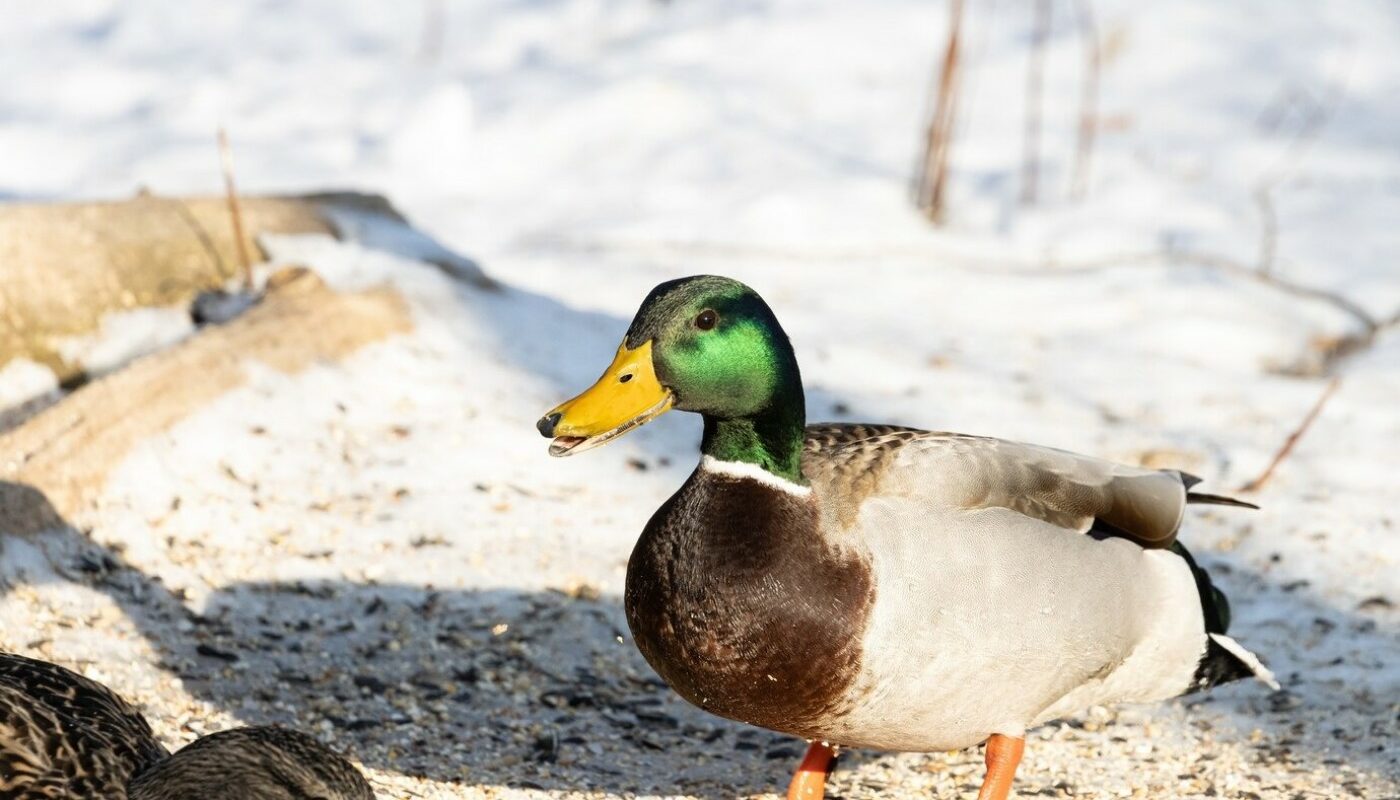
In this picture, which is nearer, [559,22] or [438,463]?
[438,463]

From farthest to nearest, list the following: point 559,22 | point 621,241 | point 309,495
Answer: point 559,22
point 621,241
point 309,495

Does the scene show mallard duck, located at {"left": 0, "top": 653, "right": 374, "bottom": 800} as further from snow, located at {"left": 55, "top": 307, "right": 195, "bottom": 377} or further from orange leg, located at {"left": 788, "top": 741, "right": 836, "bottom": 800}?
snow, located at {"left": 55, "top": 307, "right": 195, "bottom": 377}

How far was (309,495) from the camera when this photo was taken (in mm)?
4699

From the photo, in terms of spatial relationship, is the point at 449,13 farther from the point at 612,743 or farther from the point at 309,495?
the point at 612,743

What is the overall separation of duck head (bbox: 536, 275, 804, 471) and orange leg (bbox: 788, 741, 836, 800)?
72 cm

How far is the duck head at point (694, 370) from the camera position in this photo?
2955 mm

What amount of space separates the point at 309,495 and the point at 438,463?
421 mm

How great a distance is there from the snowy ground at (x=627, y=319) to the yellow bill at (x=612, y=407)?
96 centimetres

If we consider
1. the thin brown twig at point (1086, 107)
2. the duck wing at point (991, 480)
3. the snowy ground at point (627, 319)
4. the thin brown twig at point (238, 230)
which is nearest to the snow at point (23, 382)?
the snowy ground at point (627, 319)

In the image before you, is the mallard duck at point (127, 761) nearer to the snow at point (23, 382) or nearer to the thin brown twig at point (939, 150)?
the snow at point (23, 382)

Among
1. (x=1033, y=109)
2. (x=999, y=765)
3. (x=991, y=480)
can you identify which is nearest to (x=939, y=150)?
(x=1033, y=109)

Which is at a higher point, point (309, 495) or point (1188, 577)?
point (1188, 577)

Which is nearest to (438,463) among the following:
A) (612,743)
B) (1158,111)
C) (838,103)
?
(612,743)

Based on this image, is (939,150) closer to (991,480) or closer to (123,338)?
(123,338)
